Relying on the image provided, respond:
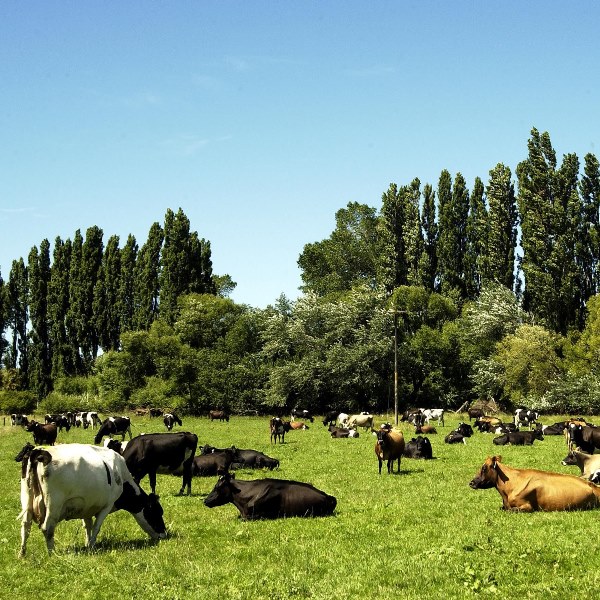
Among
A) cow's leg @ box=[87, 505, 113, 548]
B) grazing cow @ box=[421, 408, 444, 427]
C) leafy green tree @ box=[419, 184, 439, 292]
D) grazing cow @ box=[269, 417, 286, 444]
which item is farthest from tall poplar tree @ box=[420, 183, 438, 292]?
cow's leg @ box=[87, 505, 113, 548]

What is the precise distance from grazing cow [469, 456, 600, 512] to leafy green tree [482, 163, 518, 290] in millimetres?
55950

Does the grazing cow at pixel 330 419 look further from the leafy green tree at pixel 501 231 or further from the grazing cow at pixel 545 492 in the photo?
the grazing cow at pixel 545 492

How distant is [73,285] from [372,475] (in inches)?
2956

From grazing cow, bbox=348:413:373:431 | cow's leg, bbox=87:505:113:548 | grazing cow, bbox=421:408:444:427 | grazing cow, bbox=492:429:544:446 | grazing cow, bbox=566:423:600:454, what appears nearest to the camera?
cow's leg, bbox=87:505:113:548

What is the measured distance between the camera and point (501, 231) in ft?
228

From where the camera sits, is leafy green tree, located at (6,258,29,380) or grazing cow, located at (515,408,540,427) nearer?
grazing cow, located at (515,408,540,427)

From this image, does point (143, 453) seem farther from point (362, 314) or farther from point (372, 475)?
point (362, 314)

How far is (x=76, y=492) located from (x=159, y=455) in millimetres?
7190

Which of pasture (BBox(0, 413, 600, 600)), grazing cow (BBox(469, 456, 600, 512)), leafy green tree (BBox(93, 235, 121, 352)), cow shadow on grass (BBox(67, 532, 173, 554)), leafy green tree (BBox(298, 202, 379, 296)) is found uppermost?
leafy green tree (BBox(298, 202, 379, 296))

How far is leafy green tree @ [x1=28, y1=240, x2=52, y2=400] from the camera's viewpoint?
93312 millimetres

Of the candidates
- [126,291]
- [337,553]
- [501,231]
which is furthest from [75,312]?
[337,553]

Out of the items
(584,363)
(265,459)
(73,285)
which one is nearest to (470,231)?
(584,363)

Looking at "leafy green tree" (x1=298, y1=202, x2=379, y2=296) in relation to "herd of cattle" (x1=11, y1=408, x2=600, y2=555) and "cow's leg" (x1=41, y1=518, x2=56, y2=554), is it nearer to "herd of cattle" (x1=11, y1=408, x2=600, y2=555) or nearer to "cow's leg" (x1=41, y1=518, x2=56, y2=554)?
"herd of cattle" (x1=11, y1=408, x2=600, y2=555)

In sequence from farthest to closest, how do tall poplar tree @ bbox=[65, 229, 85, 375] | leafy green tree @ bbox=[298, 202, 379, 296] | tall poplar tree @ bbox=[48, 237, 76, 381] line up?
leafy green tree @ bbox=[298, 202, 379, 296] < tall poplar tree @ bbox=[48, 237, 76, 381] < tall poplar tree @ bbox=[65, 229, 85, 375]
